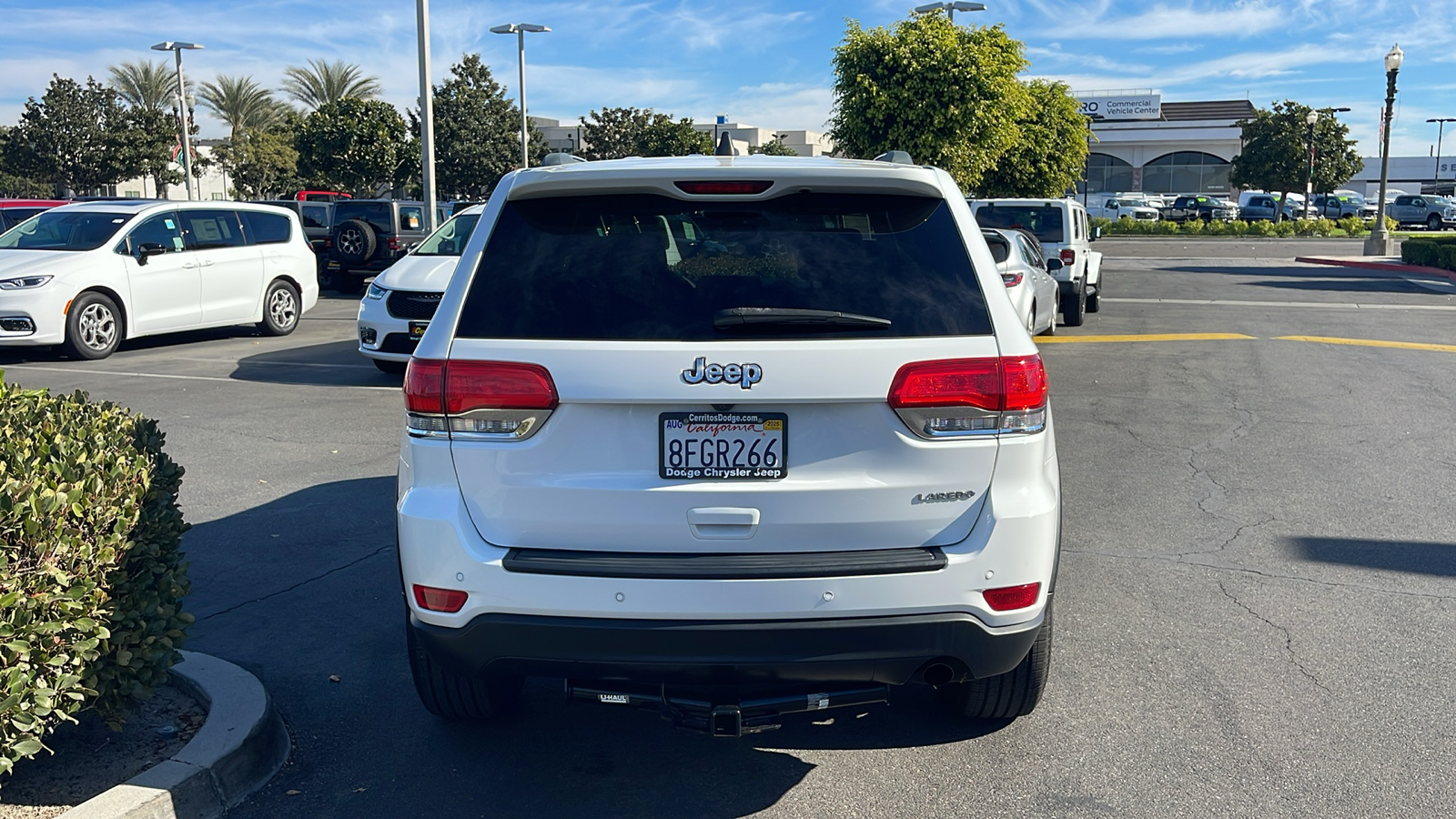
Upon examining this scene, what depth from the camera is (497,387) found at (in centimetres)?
332

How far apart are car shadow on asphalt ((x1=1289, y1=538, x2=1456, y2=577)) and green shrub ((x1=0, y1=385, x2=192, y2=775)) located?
17.3 ft

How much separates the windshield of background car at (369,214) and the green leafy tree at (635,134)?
35007 millimetres

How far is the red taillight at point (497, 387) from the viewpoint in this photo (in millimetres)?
3295

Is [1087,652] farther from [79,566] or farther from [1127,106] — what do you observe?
[1127,106]

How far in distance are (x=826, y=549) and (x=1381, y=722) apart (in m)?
2.28

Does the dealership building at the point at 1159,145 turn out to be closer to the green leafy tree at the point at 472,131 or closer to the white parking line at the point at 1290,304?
the green leafy tree at the point at 472,131

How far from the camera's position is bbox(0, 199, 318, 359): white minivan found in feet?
44.1

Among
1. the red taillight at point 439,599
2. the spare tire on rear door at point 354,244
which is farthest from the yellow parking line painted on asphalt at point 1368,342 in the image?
the spare tire on rear door at point 354,244

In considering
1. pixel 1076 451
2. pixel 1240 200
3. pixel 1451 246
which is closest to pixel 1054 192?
pixel 1451 246

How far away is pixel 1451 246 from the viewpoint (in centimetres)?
2797

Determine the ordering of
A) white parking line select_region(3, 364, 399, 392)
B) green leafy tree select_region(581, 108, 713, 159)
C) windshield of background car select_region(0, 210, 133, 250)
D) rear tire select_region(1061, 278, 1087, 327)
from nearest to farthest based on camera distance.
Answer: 1. white parking line select_region(3, 364, 399, 392)
2. windshield of background car select_region(0, 210, 133, 250)
3. rear tire select_region(1061, 278, 1087, 327)
4. green leafy tree select_region(581, 108, 713, 159)

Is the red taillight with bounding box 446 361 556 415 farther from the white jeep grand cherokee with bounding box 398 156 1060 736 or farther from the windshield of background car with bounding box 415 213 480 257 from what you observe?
the windshield of background car with bounding box 415 213 480 257

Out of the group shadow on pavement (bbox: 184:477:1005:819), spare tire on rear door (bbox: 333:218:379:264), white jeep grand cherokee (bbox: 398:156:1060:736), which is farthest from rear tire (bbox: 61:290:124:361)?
white jeep grand cherokee (bbox: 398:156:1060:736)

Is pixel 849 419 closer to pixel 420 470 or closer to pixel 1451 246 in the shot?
pixel 420 470
